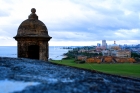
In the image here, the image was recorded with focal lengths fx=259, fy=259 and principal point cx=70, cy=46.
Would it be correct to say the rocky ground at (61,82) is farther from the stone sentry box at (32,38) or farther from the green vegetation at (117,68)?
the green vegetation at (117,68)

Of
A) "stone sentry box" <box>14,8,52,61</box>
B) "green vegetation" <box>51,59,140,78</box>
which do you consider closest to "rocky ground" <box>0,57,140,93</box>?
"stone sentry box" <box>14,8,52,61</box>

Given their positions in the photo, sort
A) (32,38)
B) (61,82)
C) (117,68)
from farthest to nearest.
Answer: (117,68), (32,38), (61,82)

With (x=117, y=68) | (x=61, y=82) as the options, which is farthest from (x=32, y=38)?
(x=117, y=68)

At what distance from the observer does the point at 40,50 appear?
10.3 m

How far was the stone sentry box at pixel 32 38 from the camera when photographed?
33.2ft

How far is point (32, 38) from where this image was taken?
10.1 metres

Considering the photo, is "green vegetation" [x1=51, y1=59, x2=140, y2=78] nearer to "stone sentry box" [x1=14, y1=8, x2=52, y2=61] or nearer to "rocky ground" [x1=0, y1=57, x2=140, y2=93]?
"stone sentry box" [x1=14, y1=8, x2=52, y2=61]

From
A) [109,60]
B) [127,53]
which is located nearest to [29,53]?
[109,60]

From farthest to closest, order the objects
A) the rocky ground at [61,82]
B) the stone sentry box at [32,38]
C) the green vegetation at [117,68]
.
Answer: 1. the green vegetation at [117,68]
2. the stone sentry box at [32,38]
3. the rocky ground at [61,82]

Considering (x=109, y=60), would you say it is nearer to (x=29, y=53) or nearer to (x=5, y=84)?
(x=29, y=53)

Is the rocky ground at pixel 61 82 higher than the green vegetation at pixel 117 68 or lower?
higher

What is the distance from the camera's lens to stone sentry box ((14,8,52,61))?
10109 millimetres

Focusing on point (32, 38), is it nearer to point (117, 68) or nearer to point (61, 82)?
point (61, 82)

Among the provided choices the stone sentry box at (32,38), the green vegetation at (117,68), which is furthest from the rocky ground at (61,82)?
the green vegetation at (117,68)
